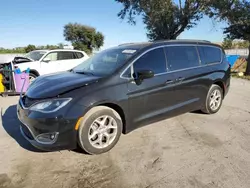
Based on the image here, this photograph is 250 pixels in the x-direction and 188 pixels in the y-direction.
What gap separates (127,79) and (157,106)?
811 millimetres

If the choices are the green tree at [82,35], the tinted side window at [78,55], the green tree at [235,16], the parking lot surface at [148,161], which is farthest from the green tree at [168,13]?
the green tree at [82,35]

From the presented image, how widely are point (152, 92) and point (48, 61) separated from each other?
22.9ft

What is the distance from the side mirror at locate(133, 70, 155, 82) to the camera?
12.3ft

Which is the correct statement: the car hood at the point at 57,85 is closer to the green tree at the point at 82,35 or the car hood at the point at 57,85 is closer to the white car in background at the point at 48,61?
the white car in background at the point at 48,61

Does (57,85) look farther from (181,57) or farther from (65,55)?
(65,55)

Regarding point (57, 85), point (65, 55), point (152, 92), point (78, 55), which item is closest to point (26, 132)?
point (57, 85)

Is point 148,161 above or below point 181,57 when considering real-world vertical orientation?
below

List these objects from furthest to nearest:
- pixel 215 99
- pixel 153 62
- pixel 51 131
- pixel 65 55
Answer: pixel 65 55 → pixel 215 99 → pixel 153 62 → pixel 51 131

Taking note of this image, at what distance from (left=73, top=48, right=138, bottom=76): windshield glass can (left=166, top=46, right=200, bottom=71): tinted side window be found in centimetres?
77

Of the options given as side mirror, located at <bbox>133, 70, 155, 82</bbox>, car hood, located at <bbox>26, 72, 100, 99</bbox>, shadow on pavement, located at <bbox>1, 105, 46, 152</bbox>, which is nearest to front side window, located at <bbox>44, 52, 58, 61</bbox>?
shadow on pavement, located at <bbox>1, 105, 46, 152</bbox>

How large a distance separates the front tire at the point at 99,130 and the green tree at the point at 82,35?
50651mm

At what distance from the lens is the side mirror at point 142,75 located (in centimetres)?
374

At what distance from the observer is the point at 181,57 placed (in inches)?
183

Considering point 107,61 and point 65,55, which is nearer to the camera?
point 107,61
